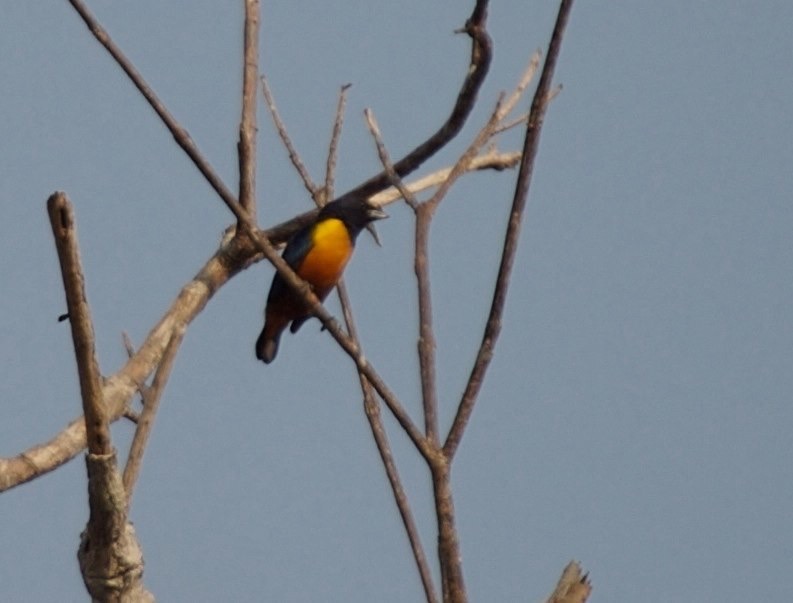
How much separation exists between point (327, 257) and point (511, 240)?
15.8 ft

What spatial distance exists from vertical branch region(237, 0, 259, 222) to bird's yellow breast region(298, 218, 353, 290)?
105 inches

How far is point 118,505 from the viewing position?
282 cm

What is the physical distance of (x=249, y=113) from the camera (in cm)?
446

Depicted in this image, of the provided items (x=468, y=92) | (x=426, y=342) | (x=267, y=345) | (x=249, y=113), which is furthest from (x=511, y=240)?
(x=267, y=345)

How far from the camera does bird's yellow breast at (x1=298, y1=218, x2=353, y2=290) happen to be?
7195 millimetres

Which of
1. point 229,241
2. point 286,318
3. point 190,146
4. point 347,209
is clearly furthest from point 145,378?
point 286,318

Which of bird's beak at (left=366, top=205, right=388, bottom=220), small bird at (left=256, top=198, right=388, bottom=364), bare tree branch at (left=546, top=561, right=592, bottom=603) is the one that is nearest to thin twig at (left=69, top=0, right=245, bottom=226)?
bare tree branch at (left=546, top=561, right=592, bottom=603)

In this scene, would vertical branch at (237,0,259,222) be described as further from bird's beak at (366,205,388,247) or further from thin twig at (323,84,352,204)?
bird's beak at (366,205,388,247)

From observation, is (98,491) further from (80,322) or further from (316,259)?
(316,259)

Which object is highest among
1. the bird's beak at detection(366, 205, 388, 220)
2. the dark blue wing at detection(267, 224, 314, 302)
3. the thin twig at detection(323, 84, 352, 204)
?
the bird's beak at detection(366, 205, 388, 220)

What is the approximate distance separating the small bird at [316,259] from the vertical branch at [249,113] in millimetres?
2229

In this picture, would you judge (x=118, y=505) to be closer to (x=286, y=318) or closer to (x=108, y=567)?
(x=108, y=567)

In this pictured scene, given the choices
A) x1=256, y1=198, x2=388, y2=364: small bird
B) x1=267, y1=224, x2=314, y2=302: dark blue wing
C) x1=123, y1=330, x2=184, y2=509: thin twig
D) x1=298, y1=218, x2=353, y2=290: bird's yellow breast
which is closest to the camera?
x1=123, y1=330, x2=184, y2=509: thin twig

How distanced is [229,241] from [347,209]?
2.26 metres
